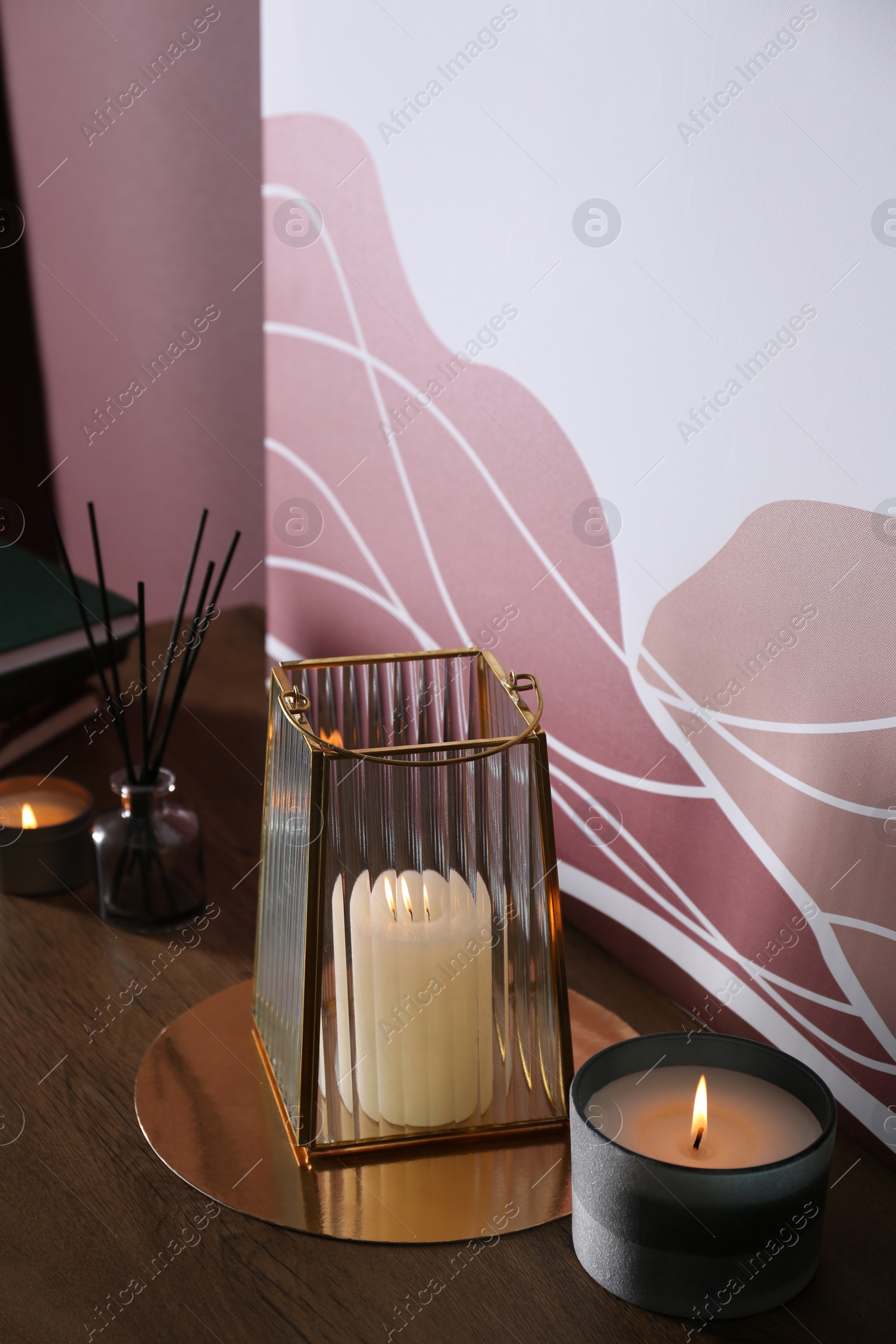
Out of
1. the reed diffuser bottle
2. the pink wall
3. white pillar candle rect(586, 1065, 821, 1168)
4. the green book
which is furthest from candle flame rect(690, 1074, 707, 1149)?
the pink wall

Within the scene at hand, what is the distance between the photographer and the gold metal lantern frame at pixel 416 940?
1.75 feet

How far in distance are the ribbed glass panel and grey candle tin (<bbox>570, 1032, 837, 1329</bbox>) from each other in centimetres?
15

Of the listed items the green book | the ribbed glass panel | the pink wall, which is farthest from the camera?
the pink wall

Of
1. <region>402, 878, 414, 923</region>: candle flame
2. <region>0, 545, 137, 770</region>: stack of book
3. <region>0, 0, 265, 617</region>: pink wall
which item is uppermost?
<region>0, 0, 265, 617</region>: pink wall

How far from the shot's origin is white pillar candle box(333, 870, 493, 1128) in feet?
1.77

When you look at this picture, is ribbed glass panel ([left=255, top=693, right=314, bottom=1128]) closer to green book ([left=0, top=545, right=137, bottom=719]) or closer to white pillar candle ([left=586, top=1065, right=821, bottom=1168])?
white pillar candle ([left=586, top=1065, right=821, bottom=1168])

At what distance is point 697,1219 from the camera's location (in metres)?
0.45

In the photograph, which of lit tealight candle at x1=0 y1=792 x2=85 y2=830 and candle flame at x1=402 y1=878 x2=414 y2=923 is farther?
lit tealight candle at x1=0 y1=792 x2=85 y2=830

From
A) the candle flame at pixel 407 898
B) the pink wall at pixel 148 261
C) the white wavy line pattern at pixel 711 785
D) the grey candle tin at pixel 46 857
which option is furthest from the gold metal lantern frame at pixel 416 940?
the pink wall at pixel 148 261

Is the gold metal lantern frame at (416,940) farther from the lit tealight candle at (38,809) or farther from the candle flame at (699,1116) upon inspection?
the lit tealight candle at (38,809)

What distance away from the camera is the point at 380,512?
35.4 inches

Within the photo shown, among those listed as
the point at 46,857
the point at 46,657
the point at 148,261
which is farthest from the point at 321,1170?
the point at 148,261

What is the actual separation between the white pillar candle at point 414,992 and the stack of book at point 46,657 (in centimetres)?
45

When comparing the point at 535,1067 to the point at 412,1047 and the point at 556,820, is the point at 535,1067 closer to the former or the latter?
the point at 412,1047
